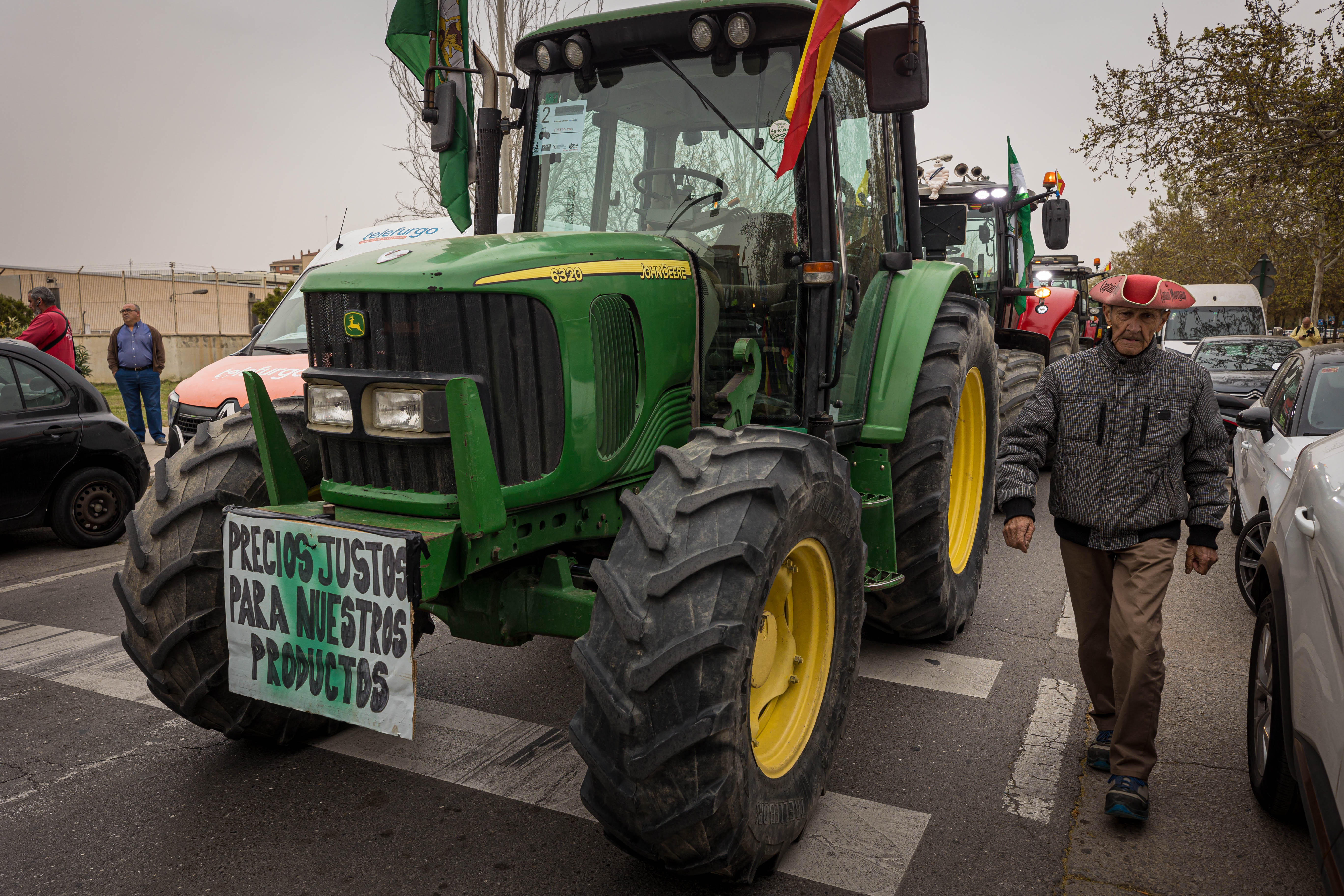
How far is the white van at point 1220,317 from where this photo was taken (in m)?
20.1

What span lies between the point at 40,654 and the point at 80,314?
147 ft

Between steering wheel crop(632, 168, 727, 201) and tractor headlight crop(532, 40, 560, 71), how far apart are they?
618 millimetres

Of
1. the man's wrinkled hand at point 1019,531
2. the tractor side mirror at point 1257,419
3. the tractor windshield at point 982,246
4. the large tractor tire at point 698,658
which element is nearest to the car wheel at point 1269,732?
the man's wrinkled hand at point 1019,531

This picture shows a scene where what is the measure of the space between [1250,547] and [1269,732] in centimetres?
263

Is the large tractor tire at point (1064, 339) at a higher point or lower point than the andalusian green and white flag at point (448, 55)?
lower

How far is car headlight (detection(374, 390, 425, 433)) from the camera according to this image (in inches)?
119

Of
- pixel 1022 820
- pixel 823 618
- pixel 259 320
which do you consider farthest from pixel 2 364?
pixel 259 320

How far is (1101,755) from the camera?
148 inches

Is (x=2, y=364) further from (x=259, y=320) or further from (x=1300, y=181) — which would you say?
(x=259, y=320)

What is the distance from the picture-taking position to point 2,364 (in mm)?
7363

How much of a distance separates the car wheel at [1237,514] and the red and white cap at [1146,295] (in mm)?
3753

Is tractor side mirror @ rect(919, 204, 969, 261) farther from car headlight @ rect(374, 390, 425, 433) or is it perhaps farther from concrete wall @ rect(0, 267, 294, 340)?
concrete wall @ rect(0, 267, 294, 340)

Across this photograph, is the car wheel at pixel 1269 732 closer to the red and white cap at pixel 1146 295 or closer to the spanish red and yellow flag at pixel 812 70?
the red and white cap at pixel 1146 295

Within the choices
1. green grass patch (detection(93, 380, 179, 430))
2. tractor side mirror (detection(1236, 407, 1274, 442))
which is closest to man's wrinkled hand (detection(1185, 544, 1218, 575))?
tractor side mirror (detection(1236, 407, 1274, 442))
